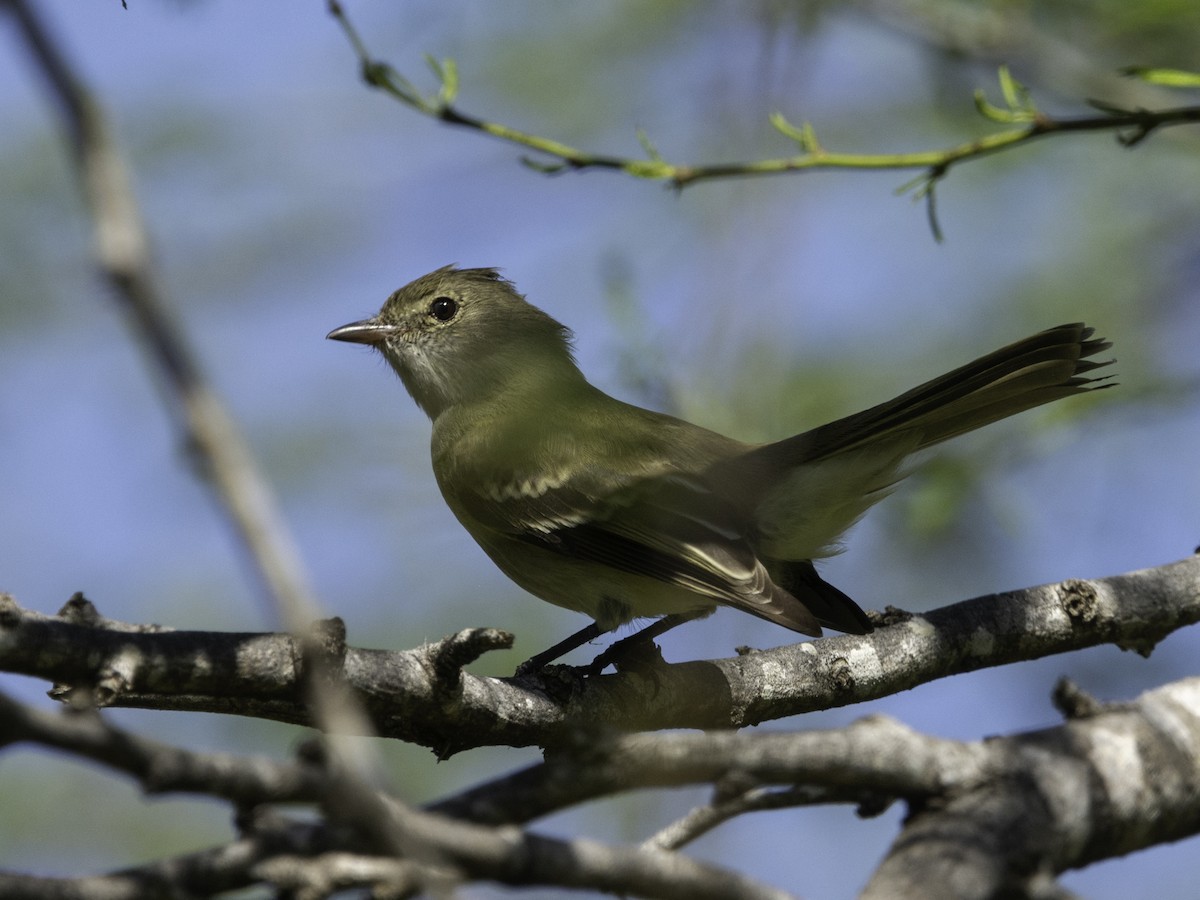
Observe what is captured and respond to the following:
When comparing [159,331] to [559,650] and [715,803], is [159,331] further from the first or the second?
[559,650]

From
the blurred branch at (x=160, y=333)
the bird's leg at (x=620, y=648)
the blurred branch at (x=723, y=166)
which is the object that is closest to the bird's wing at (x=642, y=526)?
the bird's leg at (x=620, y=648)

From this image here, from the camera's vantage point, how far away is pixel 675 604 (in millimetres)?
5145

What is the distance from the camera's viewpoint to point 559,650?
5.00 meters

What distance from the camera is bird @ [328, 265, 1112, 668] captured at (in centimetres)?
475

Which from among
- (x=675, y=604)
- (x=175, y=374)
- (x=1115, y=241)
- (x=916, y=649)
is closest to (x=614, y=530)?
(x=675, y=604)

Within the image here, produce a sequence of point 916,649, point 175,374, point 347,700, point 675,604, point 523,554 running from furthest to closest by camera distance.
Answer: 1. point 523,554
2. point 675,604
3. point 916,649
4. point 347,700
5. point 175,374

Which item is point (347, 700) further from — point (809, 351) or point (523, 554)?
point (809, 351)

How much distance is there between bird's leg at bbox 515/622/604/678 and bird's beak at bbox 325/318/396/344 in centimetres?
240

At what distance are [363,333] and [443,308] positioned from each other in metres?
0.47

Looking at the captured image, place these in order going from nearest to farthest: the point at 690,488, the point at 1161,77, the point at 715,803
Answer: the point at 715,803, the point at 1161,77, the point at 690,488

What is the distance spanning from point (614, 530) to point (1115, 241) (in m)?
4.79

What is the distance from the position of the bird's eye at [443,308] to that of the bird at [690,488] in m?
0.83

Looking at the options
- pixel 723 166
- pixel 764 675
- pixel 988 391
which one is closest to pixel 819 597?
pixel 764 675

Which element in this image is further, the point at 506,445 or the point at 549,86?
the point at 549,86
